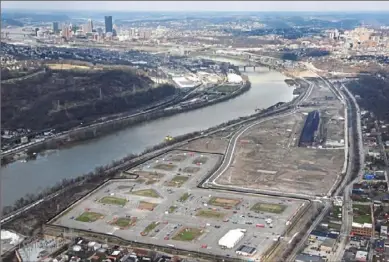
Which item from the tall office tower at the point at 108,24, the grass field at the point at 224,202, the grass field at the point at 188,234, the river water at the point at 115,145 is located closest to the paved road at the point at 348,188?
the grass field at the point at 224,202

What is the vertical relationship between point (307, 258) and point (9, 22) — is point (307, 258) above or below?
below

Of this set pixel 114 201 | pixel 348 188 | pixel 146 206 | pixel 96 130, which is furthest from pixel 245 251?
pixel 96 130

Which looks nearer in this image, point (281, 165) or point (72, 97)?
point (281, 165)

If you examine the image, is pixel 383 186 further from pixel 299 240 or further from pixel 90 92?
pixel 90 92

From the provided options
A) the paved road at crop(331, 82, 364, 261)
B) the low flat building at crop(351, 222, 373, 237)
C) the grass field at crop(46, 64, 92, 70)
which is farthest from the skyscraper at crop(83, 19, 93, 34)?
the low flat building at crop(351, 222, 373, 237)

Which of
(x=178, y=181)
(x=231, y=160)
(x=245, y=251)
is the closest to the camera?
(x=245, y=251)

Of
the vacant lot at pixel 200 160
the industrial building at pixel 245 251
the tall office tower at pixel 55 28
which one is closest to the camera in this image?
the industrial building at pixel 245 251

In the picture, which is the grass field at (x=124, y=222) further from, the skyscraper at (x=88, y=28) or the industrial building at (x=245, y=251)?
the skyscraper at (x=88, y=28)

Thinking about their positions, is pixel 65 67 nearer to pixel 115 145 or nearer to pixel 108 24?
pixel 115 145
